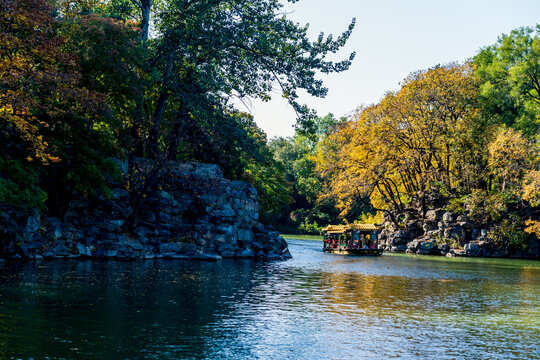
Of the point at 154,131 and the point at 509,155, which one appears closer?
the point at 154,131

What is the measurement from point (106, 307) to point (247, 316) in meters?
4.12

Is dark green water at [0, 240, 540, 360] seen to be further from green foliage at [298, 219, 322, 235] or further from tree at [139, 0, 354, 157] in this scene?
green foliage at [298, 219, 322, 235]

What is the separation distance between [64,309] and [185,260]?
64.0 feet

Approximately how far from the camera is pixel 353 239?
56594 millimetres

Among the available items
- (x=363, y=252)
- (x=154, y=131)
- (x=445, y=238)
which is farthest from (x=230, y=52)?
(x=445, y=238)

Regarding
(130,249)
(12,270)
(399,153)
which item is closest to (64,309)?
(12,270)

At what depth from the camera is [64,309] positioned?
14.4 m

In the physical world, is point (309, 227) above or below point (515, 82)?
below

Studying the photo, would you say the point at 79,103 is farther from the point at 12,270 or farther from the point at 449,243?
the point at 449,243

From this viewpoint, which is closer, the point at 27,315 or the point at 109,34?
the point at 27,315

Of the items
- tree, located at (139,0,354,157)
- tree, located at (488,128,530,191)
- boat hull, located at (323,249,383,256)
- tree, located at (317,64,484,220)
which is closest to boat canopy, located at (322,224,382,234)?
boat hull, located at (323,249,383,256)

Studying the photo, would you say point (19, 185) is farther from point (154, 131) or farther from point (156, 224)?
point (154, 131)

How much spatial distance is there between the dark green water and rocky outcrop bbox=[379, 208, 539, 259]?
2887 centimetres

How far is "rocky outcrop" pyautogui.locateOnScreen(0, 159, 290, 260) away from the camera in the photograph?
27953 mm
